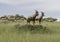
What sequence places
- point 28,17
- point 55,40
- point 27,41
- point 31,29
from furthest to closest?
point 28,17
point 31,29
point 55,40
point 27,41

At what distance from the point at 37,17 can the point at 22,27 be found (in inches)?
111

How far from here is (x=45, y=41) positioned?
12.4 meters

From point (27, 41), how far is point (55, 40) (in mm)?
1671

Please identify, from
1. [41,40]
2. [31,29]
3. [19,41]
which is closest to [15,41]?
[19,41]

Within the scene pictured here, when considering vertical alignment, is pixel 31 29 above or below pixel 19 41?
below

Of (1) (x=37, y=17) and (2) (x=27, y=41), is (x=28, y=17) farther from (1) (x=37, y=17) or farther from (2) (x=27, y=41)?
(2) (x=27, y=41)

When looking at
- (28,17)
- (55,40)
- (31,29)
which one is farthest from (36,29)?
(55,40)

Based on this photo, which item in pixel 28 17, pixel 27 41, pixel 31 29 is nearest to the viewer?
pixel 27 41

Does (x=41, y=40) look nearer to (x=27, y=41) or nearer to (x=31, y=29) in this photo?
(x=27, y=41)

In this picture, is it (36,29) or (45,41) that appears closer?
(45,41)

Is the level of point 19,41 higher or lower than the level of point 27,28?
higher

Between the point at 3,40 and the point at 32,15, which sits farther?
the point at 32,15

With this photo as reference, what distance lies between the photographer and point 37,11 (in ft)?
78.7

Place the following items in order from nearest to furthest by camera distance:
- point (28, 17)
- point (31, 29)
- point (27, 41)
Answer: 1. point (27, 41)
2. point (31, 29)
3. point (28, 17)
